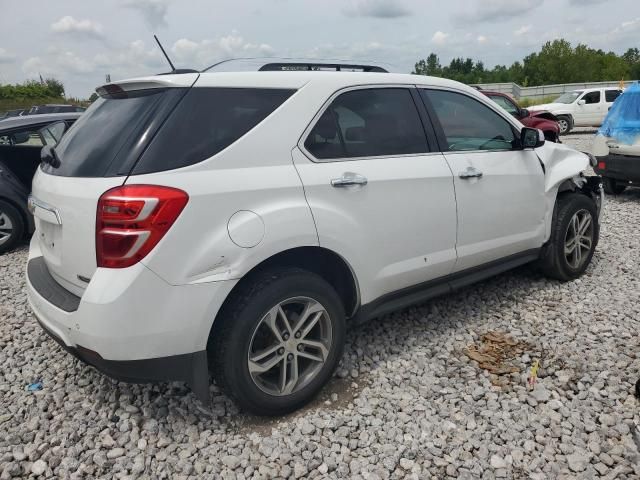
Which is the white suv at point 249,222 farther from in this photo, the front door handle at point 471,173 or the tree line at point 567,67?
the tree line at point 567,67

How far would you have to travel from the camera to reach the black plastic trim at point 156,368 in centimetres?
227

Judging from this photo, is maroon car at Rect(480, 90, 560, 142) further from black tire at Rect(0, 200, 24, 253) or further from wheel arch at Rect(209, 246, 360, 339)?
wheel arch at Rect(209, 246, 360, 339)

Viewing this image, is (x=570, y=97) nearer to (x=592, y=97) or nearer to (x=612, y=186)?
(x=592, y=97)

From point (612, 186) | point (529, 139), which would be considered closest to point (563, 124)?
point (612, 186)

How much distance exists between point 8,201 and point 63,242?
14.1 feet

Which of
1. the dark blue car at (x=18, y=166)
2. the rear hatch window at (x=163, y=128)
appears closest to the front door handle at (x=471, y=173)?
the rear hatch window at (x=163, y=128)

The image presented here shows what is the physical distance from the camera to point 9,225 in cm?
605

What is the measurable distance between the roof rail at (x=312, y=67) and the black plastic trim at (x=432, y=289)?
1.42 m

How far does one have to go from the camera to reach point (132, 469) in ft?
7.82

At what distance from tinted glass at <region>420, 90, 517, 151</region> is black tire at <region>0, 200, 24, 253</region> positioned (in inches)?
200

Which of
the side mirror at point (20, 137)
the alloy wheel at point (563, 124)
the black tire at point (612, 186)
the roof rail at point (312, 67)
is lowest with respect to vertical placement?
the alloy wheel at point (563, 124)

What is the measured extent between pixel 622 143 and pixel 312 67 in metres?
6.15

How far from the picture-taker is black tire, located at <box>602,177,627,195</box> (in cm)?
802

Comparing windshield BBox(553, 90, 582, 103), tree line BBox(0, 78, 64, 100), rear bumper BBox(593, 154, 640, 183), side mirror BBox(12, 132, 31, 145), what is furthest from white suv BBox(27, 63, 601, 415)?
tree line BBox(0, 78, 64, 100)
